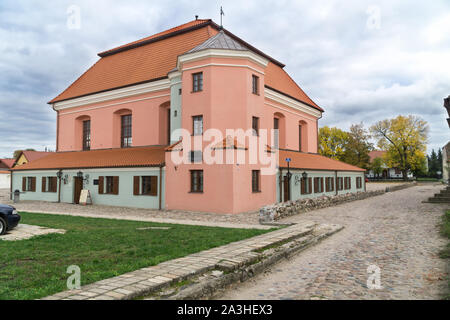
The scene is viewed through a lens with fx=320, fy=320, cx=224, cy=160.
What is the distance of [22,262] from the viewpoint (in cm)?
621

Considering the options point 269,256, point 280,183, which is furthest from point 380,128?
point 269,256

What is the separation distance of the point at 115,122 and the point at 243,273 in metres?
21.8

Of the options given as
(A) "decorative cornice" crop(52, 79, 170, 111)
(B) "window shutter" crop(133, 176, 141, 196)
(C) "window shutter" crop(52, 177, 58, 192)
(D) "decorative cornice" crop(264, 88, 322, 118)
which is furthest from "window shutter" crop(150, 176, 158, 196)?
(C) "window shutter" crop(52, 177, 58, 192)

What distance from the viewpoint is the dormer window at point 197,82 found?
18.5m

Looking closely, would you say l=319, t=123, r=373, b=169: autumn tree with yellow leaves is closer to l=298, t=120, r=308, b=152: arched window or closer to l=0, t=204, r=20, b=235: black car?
l=298, t=120, r=308, b=152: arched window

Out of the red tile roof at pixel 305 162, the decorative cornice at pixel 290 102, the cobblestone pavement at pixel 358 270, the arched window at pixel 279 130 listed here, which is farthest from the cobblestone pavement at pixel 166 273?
the arched window at pixel 279 130

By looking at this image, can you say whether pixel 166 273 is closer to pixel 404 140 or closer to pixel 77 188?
pixel 77 188

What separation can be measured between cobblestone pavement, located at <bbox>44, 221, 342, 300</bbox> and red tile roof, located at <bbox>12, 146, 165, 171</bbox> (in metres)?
Result: 12.4

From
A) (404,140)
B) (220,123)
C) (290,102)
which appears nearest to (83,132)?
(220,123)

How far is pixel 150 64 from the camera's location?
80.8 ft

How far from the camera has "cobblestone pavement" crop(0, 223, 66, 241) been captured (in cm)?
923
